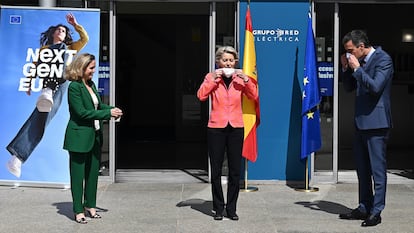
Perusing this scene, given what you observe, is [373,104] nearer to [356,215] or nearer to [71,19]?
[356,215]

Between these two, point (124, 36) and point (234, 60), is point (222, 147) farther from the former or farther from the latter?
point (124, 36)

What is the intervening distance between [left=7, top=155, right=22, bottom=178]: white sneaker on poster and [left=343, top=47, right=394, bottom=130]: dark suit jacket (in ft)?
14.7

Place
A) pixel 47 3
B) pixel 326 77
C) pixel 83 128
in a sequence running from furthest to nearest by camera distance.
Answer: pixel 326 77 → pixel 47 3 → pixel 83 128

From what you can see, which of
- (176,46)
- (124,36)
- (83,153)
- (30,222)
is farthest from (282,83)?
(124,36)

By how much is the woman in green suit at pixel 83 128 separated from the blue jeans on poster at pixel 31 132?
→ 179cm

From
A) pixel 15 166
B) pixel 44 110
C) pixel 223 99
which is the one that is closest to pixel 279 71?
pixel 223 99

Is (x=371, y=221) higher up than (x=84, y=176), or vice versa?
(x=84, y=176)

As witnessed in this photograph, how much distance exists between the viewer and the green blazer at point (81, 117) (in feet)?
21.0

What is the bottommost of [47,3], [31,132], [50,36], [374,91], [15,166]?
[15,166]

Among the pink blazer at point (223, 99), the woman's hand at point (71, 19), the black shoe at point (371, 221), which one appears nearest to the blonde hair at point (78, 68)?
the pink blazer at point (223, 99)

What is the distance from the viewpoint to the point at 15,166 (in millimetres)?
8430

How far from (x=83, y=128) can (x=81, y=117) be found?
169 mm

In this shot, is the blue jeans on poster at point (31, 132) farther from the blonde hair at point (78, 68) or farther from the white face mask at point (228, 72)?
the white face mask at point (228, 72)

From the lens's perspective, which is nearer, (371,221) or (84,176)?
(371,221)
